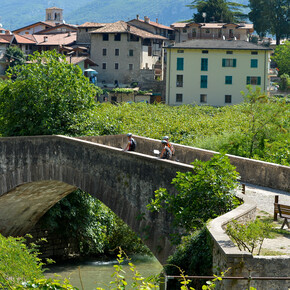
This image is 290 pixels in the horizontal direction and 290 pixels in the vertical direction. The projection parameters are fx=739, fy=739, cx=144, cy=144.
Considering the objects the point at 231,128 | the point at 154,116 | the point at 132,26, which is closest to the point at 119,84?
the point at 132,26

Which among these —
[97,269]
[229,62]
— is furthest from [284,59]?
[97,269]

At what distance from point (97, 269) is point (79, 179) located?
7591 mm

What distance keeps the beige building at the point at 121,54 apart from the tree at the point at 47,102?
61.6 m

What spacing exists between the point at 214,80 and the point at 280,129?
47.3 meters

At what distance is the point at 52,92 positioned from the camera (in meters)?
31.0

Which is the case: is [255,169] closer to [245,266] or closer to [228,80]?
[245,266]

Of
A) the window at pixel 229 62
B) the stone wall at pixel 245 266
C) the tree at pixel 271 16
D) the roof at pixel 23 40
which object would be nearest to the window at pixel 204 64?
the window at pixel 229 62

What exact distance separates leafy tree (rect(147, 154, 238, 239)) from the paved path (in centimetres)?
139

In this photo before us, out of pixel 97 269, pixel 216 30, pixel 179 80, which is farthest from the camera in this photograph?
pixel 216 30

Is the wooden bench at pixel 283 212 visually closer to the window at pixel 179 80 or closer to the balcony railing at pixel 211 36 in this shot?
the window at pixel 179 80

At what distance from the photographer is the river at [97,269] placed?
1126 inches

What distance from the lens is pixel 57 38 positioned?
347ft

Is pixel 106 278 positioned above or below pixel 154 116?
below

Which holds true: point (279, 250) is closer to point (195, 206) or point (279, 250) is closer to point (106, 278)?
point (195, 206)
